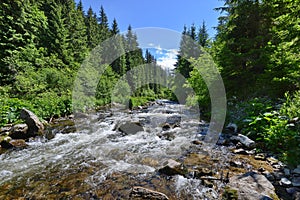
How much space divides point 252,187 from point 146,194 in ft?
5.81

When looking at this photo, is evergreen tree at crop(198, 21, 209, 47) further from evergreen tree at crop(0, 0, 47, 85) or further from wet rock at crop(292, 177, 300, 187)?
wet rock at crop(292, 177, 300, 187)

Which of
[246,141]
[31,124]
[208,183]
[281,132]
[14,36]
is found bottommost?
[208,183]

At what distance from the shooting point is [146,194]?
284 cm

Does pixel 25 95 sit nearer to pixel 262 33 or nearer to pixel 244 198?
pixel 244 198

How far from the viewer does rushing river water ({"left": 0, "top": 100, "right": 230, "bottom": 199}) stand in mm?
3090

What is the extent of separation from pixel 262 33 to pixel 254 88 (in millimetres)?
2865

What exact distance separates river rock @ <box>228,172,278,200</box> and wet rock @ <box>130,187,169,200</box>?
47.9 inches

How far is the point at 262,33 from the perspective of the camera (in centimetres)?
848

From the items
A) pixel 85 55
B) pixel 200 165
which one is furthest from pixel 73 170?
pixel 85 55

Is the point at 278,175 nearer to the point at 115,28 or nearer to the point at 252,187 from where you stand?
the point at 252,187

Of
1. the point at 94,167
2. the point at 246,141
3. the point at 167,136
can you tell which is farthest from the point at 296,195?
the point at 167,136

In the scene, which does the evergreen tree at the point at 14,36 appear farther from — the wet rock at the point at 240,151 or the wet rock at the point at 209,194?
the wet rock at the point at 240,151

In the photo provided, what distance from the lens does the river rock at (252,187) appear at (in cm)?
250

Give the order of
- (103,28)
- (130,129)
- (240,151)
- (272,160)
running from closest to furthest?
(272,160)
(240,151)
(130,129)
(103,28)
